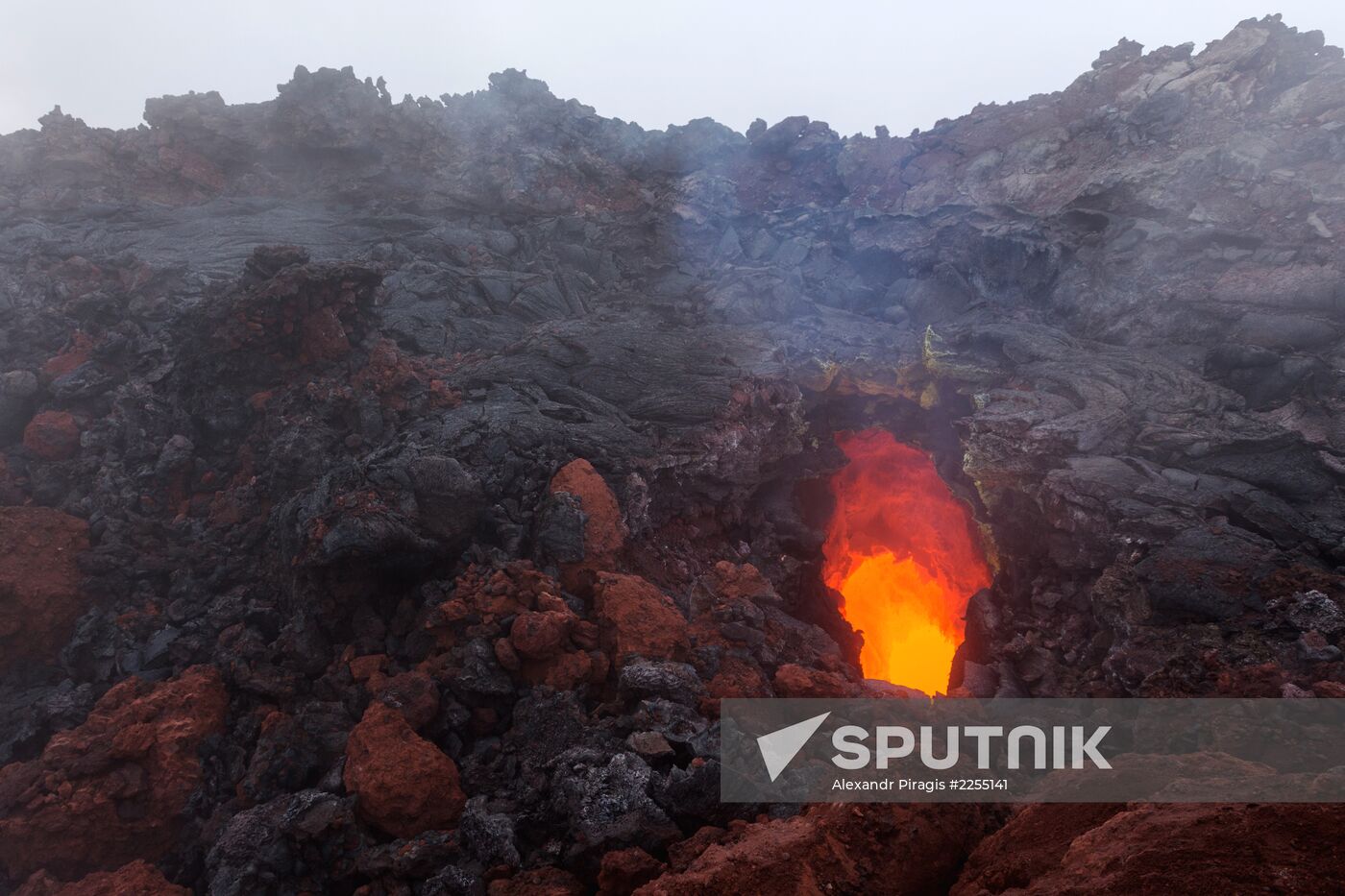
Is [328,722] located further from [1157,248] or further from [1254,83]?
[1254,83]

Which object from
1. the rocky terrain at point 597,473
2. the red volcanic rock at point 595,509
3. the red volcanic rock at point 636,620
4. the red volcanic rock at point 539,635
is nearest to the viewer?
the rocky terrain at point 597,473

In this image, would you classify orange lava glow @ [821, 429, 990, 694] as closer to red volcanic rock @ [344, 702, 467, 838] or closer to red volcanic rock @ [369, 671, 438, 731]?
red volcanic rock @ [369, 671, 438, 731]

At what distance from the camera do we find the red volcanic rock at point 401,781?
25.0 feet

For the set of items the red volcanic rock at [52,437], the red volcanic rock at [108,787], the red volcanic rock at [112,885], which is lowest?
the red volcanic rock at [112,885]

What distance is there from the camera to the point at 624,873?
19.9 ft

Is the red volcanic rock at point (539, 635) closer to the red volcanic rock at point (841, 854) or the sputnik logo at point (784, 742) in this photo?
the sputnik logo at point (784, 742)

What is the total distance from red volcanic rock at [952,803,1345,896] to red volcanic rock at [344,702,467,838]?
5936 mm

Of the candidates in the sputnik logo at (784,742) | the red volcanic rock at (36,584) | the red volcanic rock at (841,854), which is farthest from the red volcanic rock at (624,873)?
the red volcanic rock at (36,584)

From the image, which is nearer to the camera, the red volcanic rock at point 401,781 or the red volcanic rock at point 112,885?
the red volcanic rock at point 112,885

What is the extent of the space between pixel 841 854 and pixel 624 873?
6.68ft

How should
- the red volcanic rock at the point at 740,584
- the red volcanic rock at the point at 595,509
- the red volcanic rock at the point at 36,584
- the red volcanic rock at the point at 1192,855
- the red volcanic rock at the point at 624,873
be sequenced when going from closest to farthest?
the red volcanic rock at the point at 1192,855 → the red volcanic rock at the point at 624,873 → the red volcanic rock at the point at 36,584 → the red volcanic rock at the point at 595,509 → the red volcanic rock at the point at 740,584

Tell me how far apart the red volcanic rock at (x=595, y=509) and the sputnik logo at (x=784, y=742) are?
464 cm

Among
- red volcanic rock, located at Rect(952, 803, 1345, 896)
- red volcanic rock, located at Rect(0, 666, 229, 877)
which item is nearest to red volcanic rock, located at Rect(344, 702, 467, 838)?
red volcanic rock, located at Rect(0, 666, 229, 877)

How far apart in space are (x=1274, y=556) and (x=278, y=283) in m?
19.7
